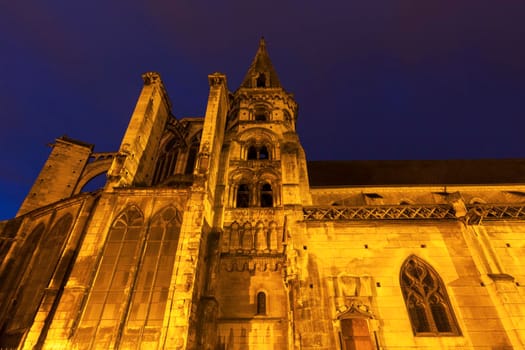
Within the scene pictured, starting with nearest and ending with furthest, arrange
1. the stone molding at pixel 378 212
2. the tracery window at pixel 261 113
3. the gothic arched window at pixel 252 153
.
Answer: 1. the stone molding at pixel 378 212
2. the gothic arched window at pixel 252 153
3. the tracery window at pixel 261 113

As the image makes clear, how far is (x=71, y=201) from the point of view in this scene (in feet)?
45.3

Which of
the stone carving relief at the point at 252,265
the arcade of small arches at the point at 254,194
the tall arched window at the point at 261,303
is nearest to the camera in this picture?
the tall arched window at the point at 261,303

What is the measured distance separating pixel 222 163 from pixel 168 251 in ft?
27.6

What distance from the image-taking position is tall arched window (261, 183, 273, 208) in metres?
18.2

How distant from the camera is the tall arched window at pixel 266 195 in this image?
18172mm

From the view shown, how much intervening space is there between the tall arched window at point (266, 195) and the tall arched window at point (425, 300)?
30.3 feet

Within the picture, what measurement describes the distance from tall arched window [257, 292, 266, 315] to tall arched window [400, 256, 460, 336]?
639 cm

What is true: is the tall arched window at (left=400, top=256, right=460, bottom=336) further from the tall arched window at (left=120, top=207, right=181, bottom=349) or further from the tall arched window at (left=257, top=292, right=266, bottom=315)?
the tall arched window at (left=120, top=207, right=181, bottom=349)

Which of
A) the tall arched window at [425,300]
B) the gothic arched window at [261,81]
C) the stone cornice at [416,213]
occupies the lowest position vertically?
the tall arched window at [425,300]

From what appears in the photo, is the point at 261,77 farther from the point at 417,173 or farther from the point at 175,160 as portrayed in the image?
Result: the point at 417,173

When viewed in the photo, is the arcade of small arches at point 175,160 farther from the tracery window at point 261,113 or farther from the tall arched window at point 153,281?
the tall arched window at point 153,281

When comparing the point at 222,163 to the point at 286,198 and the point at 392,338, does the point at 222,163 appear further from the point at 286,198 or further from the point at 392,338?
the point at 392,338

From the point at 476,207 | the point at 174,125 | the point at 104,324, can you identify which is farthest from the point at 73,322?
the point at 476,207

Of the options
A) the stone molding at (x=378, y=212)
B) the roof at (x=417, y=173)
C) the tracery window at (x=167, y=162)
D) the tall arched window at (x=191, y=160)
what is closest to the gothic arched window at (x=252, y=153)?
the tall arched window at (x=191, y=160)
